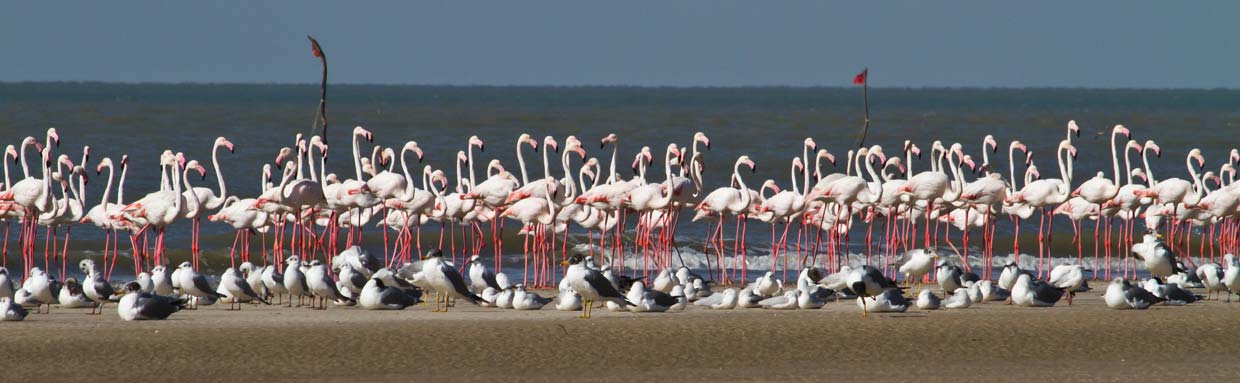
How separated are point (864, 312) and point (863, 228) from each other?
1398cm

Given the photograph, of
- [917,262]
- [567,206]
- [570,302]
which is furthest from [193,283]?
[567,206]

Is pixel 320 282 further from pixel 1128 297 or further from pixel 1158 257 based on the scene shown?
pixel 1158 257

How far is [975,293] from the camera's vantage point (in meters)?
14.5

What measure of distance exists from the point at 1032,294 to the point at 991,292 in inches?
22.4

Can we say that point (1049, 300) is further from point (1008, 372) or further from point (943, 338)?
point (1008, 372)

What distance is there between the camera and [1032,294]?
1423cm

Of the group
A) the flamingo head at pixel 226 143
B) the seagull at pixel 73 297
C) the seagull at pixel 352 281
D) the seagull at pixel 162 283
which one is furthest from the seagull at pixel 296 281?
the flamingo head at pixel 226 143

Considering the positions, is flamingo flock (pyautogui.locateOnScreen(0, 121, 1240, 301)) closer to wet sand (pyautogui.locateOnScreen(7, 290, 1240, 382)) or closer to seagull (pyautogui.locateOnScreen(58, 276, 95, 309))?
seagull (pyautogui.locateOnScreen(58, 276, 95, 309))

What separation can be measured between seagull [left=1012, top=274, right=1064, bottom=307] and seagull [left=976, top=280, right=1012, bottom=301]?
1.16ft

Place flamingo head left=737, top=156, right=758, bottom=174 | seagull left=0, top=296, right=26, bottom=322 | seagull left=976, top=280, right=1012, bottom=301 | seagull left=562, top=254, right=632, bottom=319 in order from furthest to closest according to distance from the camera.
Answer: flamingo head left=737, top=156, right=758, bottom=174
seagull left=976, top=280, right=1012, bottom=301
seagull left=562, top=254, right=632, bottom=319
seagull left=0, top=296, right=26, bottom=322

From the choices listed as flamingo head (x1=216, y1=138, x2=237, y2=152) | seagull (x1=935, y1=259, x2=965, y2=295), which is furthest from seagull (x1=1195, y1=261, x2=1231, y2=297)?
flamingo head (x1=216, y1=138, x2=237, y2=152)

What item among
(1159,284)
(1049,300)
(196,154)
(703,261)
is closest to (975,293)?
(1049,300)

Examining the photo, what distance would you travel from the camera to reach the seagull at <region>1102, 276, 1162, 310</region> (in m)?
13.8

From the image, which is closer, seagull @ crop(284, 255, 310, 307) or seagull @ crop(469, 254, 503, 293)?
seagull @ crop(284, 255, 310, 307)
